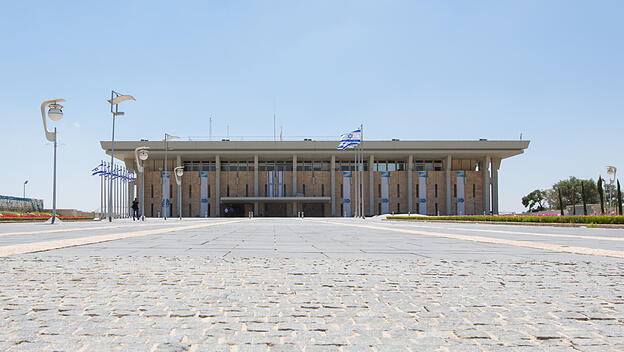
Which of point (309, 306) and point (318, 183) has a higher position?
point (318, 183)

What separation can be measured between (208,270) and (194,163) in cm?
7833

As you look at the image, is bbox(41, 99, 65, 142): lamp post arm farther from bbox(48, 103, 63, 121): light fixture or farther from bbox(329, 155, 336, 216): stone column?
bbox(329, 155, 336, 216): stone column

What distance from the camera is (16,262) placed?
21.0 feet

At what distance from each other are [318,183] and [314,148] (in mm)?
6921

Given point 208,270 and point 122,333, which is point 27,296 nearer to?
point 122,333

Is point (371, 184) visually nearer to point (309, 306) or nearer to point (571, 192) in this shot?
point (571, 192)

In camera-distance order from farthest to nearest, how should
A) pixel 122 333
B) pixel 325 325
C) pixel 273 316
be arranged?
pixel 273 316 < pixel 325 325 < pixel 122 333

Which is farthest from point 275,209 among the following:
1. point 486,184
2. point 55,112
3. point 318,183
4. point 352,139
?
point 55,112

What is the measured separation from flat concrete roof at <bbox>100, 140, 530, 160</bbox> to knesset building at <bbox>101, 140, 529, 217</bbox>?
0.78 ft

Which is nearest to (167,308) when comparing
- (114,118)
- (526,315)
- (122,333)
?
(122,333)

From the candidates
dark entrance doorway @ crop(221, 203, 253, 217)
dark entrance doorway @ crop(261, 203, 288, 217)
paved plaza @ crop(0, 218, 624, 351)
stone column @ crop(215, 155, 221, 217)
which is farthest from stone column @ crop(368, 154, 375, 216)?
paved plaza @ crop(0, 218, 624, 351)

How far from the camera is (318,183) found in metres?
79.9

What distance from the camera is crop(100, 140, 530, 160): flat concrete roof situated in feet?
247

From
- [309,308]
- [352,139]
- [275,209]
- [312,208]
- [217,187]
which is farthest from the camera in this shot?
[275,209]
